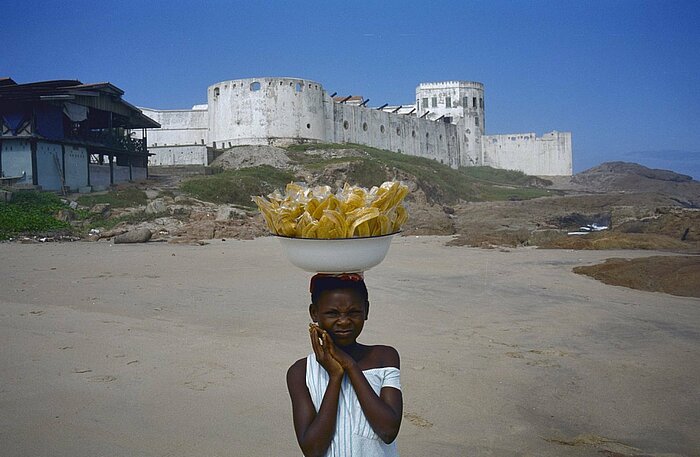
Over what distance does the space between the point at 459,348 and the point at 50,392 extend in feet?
11.2

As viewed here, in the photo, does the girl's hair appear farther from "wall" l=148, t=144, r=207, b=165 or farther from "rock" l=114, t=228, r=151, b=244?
"wall" l=148, t=144, r=207, b=165

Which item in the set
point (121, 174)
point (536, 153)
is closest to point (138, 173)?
point (121, 174)

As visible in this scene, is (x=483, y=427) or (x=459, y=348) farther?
(x=459, y=348)

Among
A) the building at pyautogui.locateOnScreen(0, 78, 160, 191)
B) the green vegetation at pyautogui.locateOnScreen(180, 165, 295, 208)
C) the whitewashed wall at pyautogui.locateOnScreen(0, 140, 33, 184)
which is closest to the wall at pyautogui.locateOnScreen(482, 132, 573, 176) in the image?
the green vegetation at pyautogui.locateOnScreen(180, 165, 295, 208)

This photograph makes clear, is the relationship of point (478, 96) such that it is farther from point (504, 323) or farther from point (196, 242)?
point (504, 323)

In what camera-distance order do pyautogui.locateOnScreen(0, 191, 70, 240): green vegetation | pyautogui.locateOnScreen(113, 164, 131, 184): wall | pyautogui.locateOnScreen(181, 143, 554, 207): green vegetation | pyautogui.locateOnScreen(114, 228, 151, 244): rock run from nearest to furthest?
pyautogui.locateOnScreen(114, 228, 151, 244): rock → pyautogui.locateOnScreen(0, 191, 70, 240): green vegetation → pyautogui.locateOnScreen(181, 143, 554, 207): green vegetation → pyautogui.locateOnScreen(113, 164, 131, 184): wall

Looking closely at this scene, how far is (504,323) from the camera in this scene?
6.83 meters

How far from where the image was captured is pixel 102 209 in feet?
64.1

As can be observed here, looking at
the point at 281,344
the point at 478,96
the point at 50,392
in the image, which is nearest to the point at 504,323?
the point at 281,344

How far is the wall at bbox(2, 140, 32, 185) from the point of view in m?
22.2

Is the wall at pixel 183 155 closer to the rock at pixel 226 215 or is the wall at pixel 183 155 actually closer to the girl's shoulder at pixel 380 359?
the rock at pixel 226 215

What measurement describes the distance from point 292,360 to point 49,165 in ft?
69.1

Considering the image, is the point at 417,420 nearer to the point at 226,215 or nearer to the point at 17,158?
the point at 226,215

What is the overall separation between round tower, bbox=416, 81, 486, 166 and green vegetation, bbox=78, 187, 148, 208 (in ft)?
162
